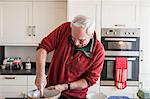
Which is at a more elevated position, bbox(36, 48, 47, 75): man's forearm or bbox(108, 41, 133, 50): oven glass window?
bbox(108, 41, 133, 50): oven glass window

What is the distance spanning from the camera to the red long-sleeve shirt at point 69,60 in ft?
6.44

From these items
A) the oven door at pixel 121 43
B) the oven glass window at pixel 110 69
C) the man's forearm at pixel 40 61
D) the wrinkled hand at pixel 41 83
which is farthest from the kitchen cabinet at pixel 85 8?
the wrinkled hand at pixel 41 83

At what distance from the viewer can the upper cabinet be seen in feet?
11.6

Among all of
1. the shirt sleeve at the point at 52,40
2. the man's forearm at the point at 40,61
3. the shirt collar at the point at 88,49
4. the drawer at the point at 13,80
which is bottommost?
the drawer at the point at 13,80

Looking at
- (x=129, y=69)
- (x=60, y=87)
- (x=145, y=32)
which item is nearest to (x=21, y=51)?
(x=129, y=69)

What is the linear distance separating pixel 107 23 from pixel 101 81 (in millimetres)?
785

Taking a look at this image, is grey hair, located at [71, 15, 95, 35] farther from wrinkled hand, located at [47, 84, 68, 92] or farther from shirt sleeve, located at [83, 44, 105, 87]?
wrinkled hand, located at [47, 84, 68, 92]

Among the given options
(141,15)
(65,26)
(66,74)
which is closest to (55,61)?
(66,74)

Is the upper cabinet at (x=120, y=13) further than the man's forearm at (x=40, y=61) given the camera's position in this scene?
Yes

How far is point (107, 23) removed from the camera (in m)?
3.54

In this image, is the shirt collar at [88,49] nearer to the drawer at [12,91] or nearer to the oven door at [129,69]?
the oven door at [129,69]

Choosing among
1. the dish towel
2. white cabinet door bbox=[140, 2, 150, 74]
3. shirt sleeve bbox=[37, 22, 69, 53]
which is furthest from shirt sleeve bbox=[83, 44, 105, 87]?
white cabinet door bbox=[140, 2, 150, 74]

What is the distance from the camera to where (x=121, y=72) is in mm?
3449

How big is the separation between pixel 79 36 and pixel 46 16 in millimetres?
2063
